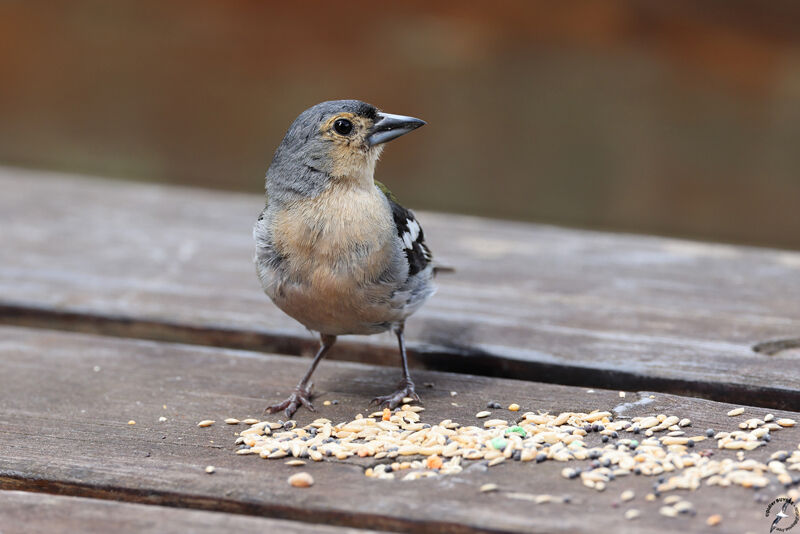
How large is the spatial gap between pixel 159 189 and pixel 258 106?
1718mm

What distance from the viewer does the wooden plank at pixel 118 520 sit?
2049 millimetres

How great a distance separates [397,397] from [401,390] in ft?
0.24

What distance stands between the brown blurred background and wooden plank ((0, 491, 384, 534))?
484 cm

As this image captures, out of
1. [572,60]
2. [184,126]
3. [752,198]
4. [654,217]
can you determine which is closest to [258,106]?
[184,126]

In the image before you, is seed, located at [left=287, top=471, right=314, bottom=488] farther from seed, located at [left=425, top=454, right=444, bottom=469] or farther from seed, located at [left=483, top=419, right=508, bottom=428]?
seed, located at [left=483, top=419, right=508, bottom=428]

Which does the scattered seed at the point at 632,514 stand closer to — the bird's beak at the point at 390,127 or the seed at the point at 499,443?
the seed at the point at 499,443

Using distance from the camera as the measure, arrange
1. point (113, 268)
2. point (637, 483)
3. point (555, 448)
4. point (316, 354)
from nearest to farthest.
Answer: point (637, 483) → point (555, 448) → point (316, 354) → point (113, 268)

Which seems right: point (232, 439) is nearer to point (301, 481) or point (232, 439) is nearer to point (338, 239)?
point (301, 481)

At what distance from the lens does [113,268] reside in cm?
432

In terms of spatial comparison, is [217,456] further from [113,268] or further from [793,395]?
[113,268]

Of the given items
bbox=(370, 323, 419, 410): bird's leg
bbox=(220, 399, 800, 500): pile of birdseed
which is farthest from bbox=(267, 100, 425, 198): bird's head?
bbox=(220, 399, 800, 500): pile of birdseed

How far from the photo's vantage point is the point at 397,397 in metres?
2.99

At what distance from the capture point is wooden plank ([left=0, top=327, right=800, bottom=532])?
2117mm

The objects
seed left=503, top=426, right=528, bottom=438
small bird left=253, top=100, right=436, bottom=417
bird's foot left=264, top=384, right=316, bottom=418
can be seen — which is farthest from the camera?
small bird left=253, top=100, right=436, bottom=417
